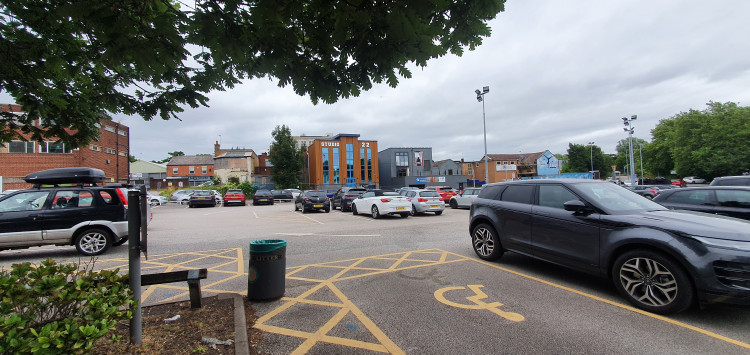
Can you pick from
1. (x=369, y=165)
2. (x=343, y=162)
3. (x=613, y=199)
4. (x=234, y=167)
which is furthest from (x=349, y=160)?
(x=613, y=199)

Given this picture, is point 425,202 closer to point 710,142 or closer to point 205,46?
point 205,46

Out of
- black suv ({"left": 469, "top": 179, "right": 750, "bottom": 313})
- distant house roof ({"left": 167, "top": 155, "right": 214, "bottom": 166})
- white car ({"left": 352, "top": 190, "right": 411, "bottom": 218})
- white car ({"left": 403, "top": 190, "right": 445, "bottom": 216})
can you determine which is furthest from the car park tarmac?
distant house roof ({"left": 167, "top": 155, "right": 214, "bottom": 166})

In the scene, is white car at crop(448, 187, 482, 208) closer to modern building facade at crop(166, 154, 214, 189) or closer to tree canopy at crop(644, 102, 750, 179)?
tree canopy at crop(644, 102, 750, 179)

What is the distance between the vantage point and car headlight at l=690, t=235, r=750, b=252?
10.7 feet

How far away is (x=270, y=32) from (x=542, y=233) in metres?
4.81

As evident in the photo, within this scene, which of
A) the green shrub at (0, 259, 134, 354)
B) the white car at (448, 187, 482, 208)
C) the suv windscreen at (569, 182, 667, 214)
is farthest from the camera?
the white car at (448, 187, 482, 208)

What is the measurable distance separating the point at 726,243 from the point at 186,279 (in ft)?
19.6

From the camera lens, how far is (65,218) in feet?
23.7

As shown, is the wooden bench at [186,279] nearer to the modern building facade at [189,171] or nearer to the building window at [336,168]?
the building window at [336,168]

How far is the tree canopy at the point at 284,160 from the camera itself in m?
48.8

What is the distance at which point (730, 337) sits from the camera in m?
3.12

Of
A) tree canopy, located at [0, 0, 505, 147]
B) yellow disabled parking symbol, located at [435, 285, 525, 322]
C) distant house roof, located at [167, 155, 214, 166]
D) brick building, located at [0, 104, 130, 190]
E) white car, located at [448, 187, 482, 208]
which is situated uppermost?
distant house roof, located at [167, 155, 214, 166]

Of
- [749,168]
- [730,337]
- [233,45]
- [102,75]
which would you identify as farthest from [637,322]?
[749,168]

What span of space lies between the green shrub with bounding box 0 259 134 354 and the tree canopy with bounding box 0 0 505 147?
1.85 metres
